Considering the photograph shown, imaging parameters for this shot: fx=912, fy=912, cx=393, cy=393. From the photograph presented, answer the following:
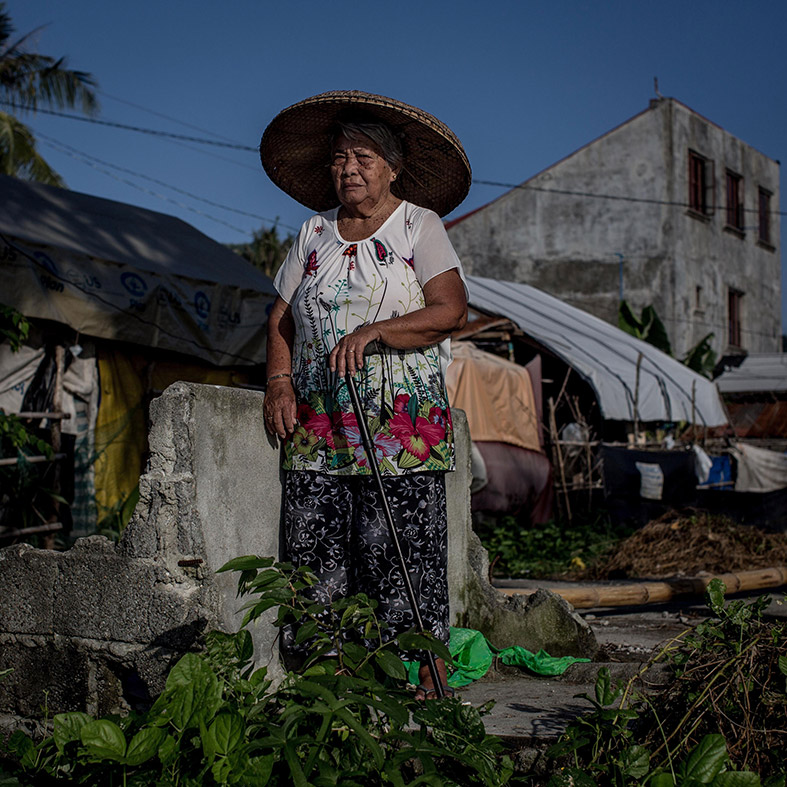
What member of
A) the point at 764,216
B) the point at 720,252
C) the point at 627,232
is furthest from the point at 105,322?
the point at 764,216

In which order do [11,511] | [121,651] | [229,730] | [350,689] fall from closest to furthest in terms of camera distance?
[229,730], [350,689], [121,651], [11,511]

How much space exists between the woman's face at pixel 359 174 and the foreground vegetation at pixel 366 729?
1268mm

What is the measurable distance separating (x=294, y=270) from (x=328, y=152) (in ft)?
1.75

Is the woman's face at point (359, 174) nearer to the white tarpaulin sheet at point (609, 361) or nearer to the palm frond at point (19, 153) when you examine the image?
the white tarpaulin sheet at point (609, 361)

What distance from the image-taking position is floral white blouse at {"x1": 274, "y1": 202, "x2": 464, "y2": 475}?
9.59 ft

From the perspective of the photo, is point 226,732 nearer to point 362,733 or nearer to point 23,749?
point 362,733

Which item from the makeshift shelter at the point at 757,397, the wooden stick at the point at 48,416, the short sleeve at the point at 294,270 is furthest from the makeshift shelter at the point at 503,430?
the makeshift shelter at the point at 757,397

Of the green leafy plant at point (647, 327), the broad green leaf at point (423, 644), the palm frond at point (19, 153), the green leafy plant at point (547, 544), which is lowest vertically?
the green leafy plant at point (547, 544)

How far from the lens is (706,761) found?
6.95 feet

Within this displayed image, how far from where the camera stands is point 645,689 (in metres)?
2.88

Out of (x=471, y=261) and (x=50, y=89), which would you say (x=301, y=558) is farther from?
(x=471, y=261)

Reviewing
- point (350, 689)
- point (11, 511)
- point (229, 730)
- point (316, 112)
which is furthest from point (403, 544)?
point (11, 511)

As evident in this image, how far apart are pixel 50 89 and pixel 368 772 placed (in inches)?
575

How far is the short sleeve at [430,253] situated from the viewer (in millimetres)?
2975
